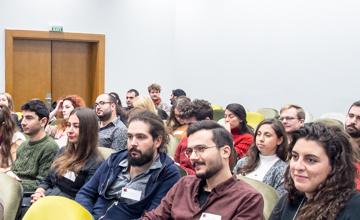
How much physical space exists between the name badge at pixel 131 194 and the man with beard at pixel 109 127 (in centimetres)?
162

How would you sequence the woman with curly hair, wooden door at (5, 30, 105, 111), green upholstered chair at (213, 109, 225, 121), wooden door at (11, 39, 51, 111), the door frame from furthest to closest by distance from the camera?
wooden door at (11, 39, 51, 111), wooden door at (5, 30, 105, 111), the door frame, green upholstered chair at (213, 109, 225, 121), the woman with curly hair

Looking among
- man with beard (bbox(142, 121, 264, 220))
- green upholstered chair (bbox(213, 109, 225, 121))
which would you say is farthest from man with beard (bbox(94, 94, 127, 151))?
green upholstered chair (bbox(213, 109, 225, 121))

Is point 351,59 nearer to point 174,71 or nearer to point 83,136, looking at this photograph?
point 83,136

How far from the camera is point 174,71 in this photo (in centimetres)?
993

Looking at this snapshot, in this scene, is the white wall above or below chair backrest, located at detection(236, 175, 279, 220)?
above

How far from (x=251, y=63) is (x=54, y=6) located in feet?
14.7

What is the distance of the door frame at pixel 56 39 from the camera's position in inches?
329

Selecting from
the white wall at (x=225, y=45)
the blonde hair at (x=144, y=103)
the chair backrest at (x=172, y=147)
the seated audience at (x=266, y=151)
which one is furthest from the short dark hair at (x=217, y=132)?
the white wall at (x=225, y=45)

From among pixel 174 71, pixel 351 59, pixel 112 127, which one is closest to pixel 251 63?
pixel 351 59

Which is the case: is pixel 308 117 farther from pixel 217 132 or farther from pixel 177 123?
pixel 217 132

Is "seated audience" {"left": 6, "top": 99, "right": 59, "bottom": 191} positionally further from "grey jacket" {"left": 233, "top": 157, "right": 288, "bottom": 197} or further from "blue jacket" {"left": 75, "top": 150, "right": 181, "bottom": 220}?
"grey jacket" {"left": 233, "top": 157, "right": 288, "bottom": 197}

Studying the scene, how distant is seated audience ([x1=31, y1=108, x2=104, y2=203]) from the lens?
2.94 m

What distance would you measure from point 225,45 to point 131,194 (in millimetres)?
6116

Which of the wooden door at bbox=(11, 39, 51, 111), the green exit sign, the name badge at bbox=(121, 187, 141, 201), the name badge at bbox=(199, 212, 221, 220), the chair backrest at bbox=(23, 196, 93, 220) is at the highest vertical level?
the green exit sign
